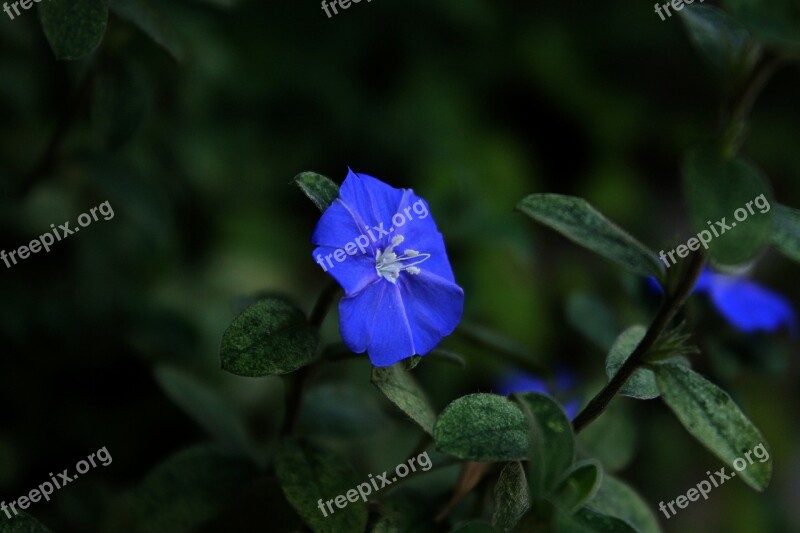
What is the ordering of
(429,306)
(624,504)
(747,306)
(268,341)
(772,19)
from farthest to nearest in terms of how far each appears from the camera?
(747,306) < (624,504) < (429,306) < (268,341) < (772,19)

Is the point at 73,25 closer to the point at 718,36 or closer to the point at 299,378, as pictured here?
the point at 299,378

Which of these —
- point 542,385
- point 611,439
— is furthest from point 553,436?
point 542,385

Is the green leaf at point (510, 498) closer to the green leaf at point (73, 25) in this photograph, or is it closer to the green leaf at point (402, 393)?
the green leaf at point (402, 393)

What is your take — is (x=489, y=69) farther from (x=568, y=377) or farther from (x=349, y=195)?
(x=349, y=195)

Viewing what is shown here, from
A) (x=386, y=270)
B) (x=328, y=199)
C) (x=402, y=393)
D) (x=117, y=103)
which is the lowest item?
(x=402, y=393)

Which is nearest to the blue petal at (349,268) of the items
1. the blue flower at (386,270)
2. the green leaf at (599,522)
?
the blue flower at (386,270)

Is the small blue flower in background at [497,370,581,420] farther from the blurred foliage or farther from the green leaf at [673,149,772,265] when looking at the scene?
the green leaf at [673,149,772,265]

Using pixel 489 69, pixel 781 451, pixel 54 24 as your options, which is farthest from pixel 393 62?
pixel 54 24
